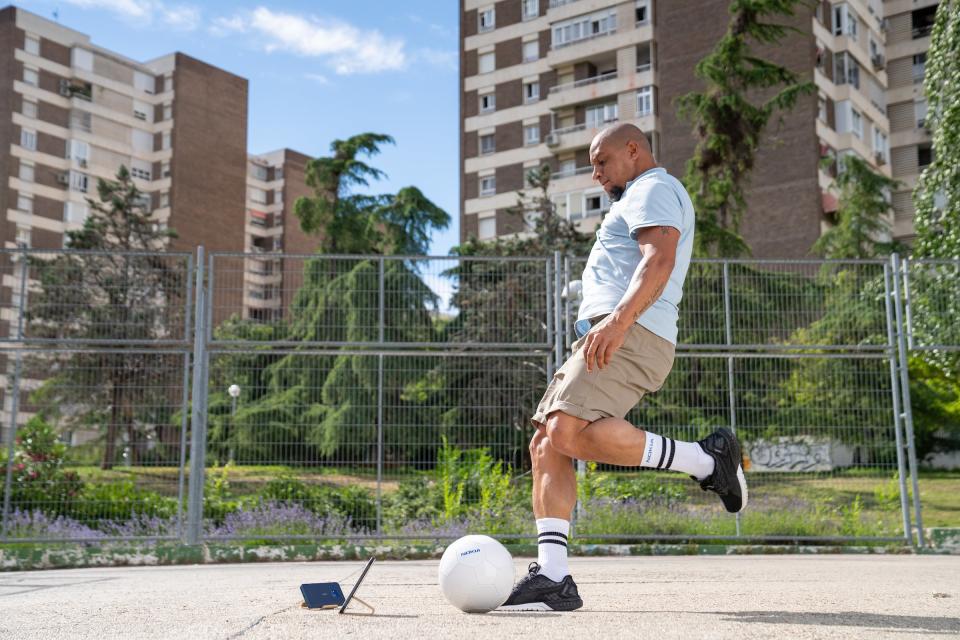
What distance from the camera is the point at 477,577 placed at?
3699mm

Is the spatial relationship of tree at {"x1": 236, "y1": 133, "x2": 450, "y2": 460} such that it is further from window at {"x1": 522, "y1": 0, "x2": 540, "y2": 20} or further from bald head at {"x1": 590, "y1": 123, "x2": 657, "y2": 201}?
window at {"x1": 522, "y1": 0, "x2": 540, "y2": 20}

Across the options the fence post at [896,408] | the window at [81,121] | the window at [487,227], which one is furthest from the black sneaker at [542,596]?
the window at [81,121]

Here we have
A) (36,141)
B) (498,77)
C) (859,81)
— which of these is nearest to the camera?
(859,81)

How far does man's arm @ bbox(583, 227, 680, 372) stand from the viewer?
3.81m

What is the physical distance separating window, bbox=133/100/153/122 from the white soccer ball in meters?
67.3

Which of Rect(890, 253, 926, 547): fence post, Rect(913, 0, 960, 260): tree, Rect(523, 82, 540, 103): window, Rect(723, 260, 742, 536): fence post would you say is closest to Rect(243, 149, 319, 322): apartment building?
Rect(523, 82, 540, 103): window

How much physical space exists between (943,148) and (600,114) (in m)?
32.9

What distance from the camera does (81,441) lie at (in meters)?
10.8

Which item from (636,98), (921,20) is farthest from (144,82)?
(921,20)

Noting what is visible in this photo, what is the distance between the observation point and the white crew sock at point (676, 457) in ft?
13.0

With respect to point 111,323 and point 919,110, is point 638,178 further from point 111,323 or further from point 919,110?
point 919,110

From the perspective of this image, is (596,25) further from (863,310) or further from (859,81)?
(863,310)

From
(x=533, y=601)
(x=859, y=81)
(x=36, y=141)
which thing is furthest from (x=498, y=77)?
(x=533, y=601)

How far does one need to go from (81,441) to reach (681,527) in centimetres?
671
